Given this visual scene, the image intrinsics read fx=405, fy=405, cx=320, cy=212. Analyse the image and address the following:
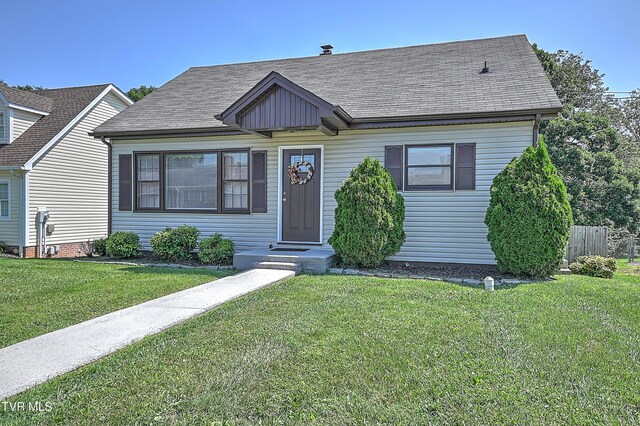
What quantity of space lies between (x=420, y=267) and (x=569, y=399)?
544 centimetres

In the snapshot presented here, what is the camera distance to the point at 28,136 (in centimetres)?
1252

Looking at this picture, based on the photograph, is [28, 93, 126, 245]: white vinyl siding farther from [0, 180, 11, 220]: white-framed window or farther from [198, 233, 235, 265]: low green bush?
[198, 233, 235, 265]: low green bush

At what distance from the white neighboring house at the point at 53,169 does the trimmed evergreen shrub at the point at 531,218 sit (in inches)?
457

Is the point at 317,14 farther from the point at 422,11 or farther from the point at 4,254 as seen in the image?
the point at 4,254

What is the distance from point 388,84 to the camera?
942 cm

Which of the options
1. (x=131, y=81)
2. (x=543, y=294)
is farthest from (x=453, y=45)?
(x=131, y=81)

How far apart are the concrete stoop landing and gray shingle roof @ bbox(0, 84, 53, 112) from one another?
33.7ft

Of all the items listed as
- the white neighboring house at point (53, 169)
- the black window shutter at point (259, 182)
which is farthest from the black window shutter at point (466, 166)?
the white neighboring house at point (53, 169)

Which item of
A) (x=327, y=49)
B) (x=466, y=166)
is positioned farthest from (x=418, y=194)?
(x=327, y=49)

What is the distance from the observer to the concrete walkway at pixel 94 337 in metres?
2.78

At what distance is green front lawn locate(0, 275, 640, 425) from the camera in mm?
2332

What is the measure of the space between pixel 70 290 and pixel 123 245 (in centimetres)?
363

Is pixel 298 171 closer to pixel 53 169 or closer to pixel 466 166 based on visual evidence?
pixel 466 166

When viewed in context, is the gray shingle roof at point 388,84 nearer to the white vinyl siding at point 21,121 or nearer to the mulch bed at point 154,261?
the mulch bed at point 154,261
